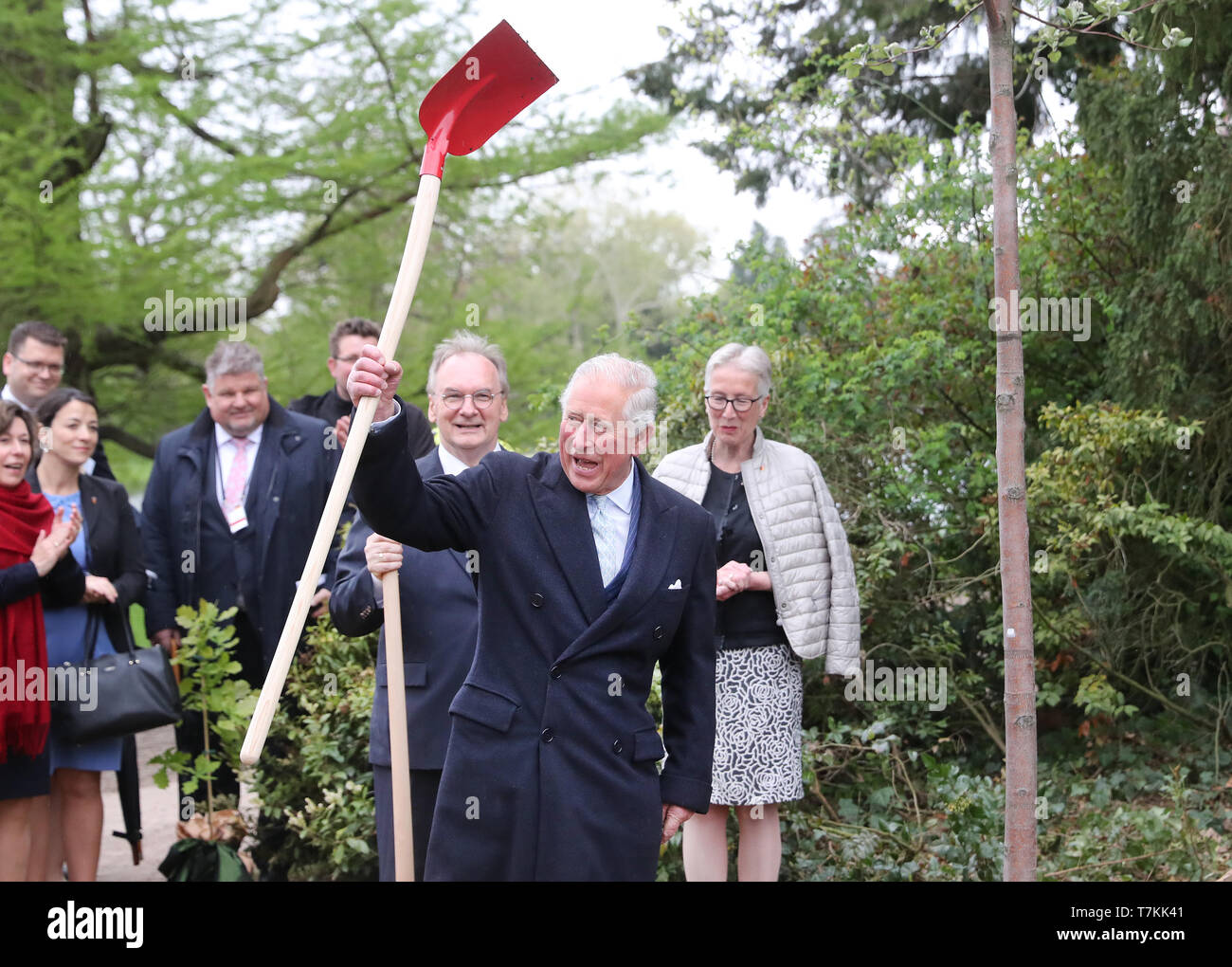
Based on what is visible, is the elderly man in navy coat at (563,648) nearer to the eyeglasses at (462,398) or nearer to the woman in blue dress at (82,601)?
the eyeglasses at (462,398)

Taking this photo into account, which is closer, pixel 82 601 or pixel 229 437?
pixel 82 601

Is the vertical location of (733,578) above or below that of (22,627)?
above

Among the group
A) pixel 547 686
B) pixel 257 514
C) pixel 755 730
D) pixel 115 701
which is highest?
pixel 257 514

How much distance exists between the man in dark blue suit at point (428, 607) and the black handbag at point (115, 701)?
1.44m

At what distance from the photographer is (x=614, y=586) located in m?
3.32

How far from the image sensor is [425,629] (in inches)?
163

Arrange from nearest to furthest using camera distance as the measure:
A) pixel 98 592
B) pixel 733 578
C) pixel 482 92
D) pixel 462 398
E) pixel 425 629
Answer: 1. pixel 482 92
2. pixel 425 629
3. pixel 462 398
4. pixel 733 578
5. pixel 98 592

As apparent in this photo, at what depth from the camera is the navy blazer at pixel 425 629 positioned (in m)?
4.07

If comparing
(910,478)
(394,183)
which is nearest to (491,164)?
(394,183)

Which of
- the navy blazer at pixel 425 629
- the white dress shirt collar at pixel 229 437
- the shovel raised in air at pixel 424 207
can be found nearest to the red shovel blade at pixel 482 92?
the shovel raised in air at pixel 424 207

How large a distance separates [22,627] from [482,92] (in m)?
2.92

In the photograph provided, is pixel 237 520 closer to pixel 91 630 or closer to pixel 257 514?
pixel 257 514

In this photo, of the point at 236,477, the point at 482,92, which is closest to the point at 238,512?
the point at 236,477
